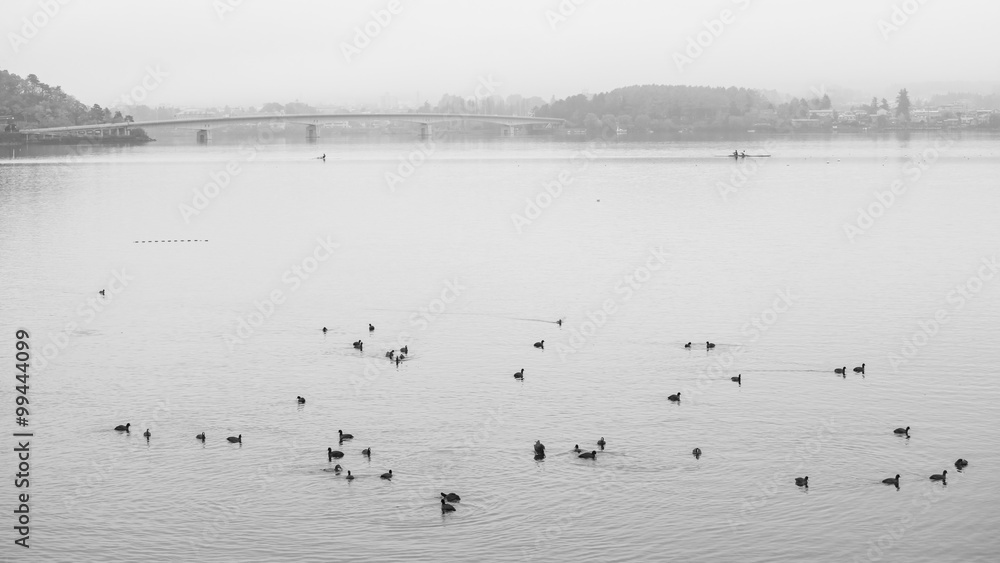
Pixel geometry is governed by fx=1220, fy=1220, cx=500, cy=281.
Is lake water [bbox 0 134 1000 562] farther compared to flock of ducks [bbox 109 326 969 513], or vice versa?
flock of ducks [bbox 109 326 969 513]

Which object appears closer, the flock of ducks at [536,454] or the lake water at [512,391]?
the lake water at [512,391]

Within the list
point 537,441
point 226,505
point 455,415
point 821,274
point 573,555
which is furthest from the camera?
point 821,274

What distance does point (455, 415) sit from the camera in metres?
30.6

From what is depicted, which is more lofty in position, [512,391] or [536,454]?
[512,391]

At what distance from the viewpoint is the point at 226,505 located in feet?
81.8

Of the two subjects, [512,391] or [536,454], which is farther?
[512,391]

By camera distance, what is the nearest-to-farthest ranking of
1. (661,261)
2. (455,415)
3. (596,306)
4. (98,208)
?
(455,415) < (596,306) < (661,261) < (98,208)

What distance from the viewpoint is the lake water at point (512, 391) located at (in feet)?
77.6

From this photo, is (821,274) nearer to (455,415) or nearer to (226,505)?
(455,415)

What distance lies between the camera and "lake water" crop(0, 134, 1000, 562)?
23.7 m

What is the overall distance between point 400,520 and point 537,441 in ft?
Answer: 17.8

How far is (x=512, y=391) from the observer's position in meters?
32.8

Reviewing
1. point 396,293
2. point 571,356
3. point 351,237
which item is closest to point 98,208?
point 351,237

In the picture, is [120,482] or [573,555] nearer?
[573,555]
